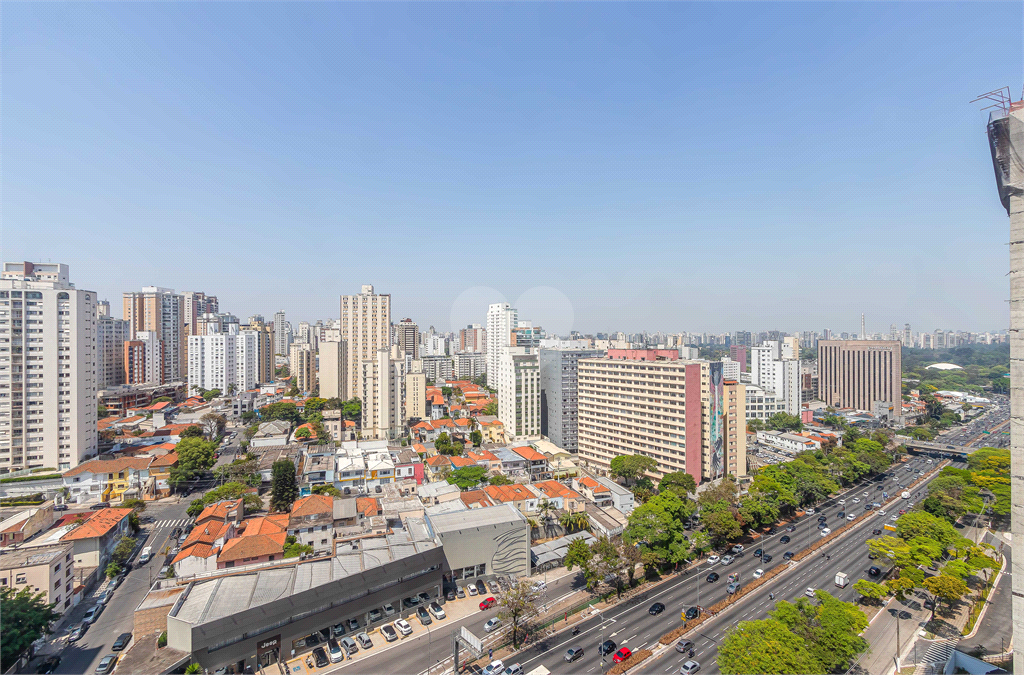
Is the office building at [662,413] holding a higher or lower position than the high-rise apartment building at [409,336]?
lower

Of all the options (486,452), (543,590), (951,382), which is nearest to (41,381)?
(486,452)

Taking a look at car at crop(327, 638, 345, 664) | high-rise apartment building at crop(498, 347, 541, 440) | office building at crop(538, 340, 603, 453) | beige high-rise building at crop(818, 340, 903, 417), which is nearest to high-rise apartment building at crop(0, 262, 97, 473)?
car at crop(327, 638, 345, 664)

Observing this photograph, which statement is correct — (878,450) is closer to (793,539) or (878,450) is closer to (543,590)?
(793,539)

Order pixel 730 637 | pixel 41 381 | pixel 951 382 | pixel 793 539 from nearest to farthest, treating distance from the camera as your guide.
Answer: pixel 730 637, pixel 793 539, pixel 41 381, pixel 951 382

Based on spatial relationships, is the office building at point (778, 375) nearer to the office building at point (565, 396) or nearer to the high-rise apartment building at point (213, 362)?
the office building at point (565, 396)

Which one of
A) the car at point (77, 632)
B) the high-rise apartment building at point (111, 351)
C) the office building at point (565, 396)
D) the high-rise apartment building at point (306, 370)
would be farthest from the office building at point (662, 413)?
the high-rise apartment building at point (111, 351)

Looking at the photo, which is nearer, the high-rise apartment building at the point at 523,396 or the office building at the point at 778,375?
the high-rise apartment building at the point at 523,396

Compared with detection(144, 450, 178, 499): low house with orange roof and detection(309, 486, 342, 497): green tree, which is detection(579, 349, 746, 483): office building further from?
detection(144, 450, 178, 499): low house with orange roof
